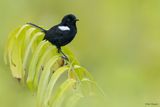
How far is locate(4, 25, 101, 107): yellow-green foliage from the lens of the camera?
7.52 ft

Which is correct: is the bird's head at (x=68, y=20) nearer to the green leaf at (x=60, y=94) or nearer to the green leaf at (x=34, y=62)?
the green leaf at (x=34, y=62)

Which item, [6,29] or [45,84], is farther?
[6,29]

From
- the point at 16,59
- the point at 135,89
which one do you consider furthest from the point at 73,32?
the point at 16,59

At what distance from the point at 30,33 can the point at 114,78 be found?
226 cm

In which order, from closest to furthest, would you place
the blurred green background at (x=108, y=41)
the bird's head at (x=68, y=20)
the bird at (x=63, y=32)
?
the bird at (x=63, y=32) < the bird's head at (x=68, y=20) < the blurred green background at (x=108, y=41)

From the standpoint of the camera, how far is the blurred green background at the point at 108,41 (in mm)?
4594

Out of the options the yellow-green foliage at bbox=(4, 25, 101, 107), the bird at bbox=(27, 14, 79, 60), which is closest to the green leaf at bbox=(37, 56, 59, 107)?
the yellow-green foliage at bbox=(4, 25, 101, 107)

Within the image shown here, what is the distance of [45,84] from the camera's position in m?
2.32

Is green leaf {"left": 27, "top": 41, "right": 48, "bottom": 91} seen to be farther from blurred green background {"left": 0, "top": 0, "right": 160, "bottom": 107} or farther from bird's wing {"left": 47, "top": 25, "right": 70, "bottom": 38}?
blurred green background {"left": 0, "top": 0, "right": 160, "bottom": 107}

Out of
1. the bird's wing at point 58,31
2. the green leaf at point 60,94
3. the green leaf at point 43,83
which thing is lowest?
the bird's wing at point 58,31

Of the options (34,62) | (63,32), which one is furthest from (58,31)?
(34,62)

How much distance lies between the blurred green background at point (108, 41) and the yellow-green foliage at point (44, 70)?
56.5 inches

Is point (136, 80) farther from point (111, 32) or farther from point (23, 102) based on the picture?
point (111, 32)

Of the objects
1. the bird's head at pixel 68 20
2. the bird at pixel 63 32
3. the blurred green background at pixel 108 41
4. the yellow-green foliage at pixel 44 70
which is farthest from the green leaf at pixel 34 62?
the blurred green background at pixel 108 41
